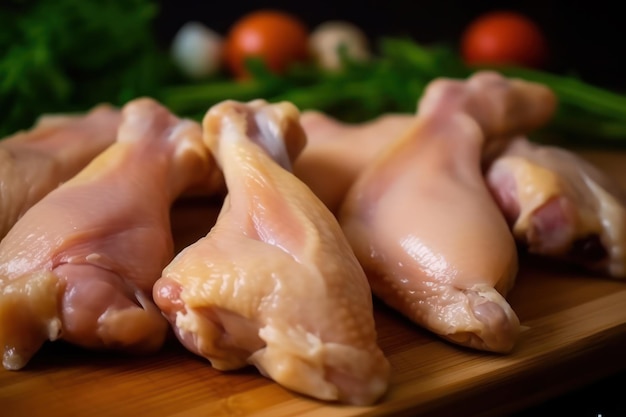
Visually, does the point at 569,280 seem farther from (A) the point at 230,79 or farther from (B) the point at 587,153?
(A) the point at 230,79

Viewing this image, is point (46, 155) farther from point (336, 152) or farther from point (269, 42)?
point (269, 42)

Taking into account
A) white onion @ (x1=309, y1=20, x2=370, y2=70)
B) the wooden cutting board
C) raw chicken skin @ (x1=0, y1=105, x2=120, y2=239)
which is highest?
raw chicken skin @ (x1=0, y1=105, x2=120, y2=239)

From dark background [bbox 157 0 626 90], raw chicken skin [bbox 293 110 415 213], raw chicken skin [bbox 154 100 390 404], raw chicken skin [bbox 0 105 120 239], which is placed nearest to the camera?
raw chicken skin [bbox 154 100 390 404]

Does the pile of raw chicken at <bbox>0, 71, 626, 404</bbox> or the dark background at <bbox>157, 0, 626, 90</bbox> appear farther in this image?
the dark background at <bbox>157, 0, 626, 90</bbox>

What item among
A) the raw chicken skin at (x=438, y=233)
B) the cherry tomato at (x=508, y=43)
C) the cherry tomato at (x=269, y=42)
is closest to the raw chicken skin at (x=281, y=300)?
the raw chicken skin at (x=438, y=233)

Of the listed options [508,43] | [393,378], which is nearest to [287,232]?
[393,378]

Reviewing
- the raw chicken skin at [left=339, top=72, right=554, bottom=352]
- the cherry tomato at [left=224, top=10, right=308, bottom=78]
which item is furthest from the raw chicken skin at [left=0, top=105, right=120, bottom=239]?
the cherry tomato at [left=224, top=10, right=308, bottom=78]

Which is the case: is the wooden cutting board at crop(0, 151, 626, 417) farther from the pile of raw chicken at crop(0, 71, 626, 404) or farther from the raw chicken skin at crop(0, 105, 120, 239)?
the raw chicken skin at crop(0, 105, 120, 239)
